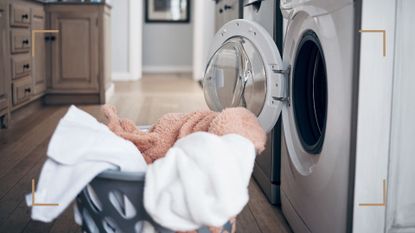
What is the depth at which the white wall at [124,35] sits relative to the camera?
5.94 meters

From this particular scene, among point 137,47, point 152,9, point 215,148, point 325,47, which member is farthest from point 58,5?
point 152,9

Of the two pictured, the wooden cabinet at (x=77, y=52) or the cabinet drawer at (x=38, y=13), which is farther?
the wooden cabinet at (x=77, y=52)

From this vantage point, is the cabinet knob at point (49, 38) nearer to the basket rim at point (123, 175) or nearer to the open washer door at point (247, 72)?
the open washer door at point (247, 72)

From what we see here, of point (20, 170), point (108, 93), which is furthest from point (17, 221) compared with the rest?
point (108, 93)

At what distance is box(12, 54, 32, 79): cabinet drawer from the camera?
9.88ft

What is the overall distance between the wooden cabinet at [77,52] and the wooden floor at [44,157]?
0.20 meters

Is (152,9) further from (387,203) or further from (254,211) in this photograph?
(387,203)

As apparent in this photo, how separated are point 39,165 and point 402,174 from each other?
151 centimetres

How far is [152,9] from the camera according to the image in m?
7.89

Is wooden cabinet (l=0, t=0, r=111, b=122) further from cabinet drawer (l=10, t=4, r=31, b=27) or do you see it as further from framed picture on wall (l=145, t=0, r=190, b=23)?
framed picture on wall (l=145, t=0, r=190, b=23)

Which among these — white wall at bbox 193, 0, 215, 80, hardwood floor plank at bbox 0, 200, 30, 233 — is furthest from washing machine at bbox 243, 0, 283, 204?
white wall at bbox 193, 0, 215, 80

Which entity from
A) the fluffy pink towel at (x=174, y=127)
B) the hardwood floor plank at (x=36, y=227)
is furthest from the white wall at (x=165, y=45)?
the fluffy pink towel at (x=174, y=127)

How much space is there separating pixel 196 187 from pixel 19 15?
8.49 feet

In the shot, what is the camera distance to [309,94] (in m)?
1.44
